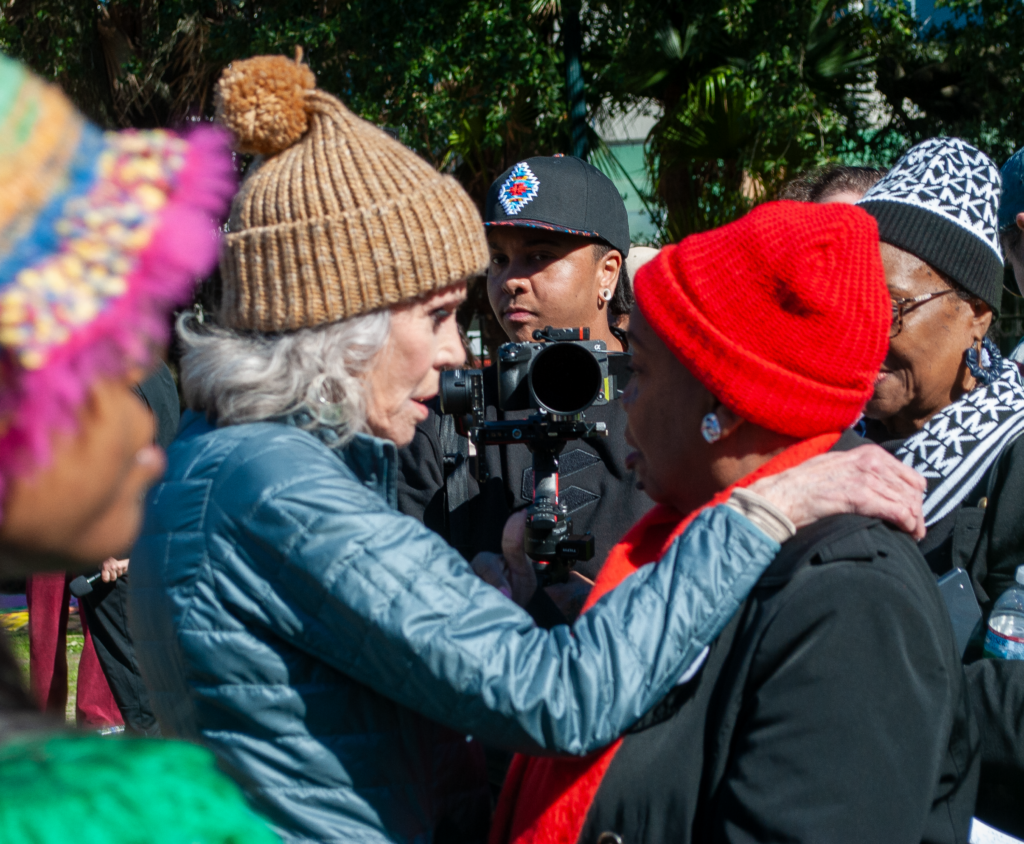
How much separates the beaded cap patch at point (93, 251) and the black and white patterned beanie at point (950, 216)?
6.81 ft

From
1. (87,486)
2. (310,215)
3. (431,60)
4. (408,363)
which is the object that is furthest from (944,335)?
(431,60)

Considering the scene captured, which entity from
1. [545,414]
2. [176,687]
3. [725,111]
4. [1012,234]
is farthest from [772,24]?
[176,687]

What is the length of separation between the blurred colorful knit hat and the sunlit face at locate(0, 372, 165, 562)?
0.04m

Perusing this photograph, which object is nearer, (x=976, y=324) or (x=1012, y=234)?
(x=976, y=324)

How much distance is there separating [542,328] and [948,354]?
3.53ft

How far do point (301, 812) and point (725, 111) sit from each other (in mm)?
6549

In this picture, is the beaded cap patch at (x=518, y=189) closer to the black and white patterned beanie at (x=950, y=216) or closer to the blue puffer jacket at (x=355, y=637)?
the black and white patterned beanie at (x=950, y=216)

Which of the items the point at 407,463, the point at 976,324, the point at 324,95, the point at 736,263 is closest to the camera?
the point at 736,263

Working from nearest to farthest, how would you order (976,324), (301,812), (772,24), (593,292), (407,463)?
(301,812), (976,324), (407,463), (593,292), (772,24)

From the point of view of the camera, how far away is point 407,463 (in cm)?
289

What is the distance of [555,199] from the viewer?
314 centimetres

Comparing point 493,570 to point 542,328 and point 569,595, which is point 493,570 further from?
point 542,328

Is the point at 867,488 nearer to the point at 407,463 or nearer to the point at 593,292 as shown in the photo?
the point at 407,463

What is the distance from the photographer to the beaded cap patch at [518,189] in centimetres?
313
